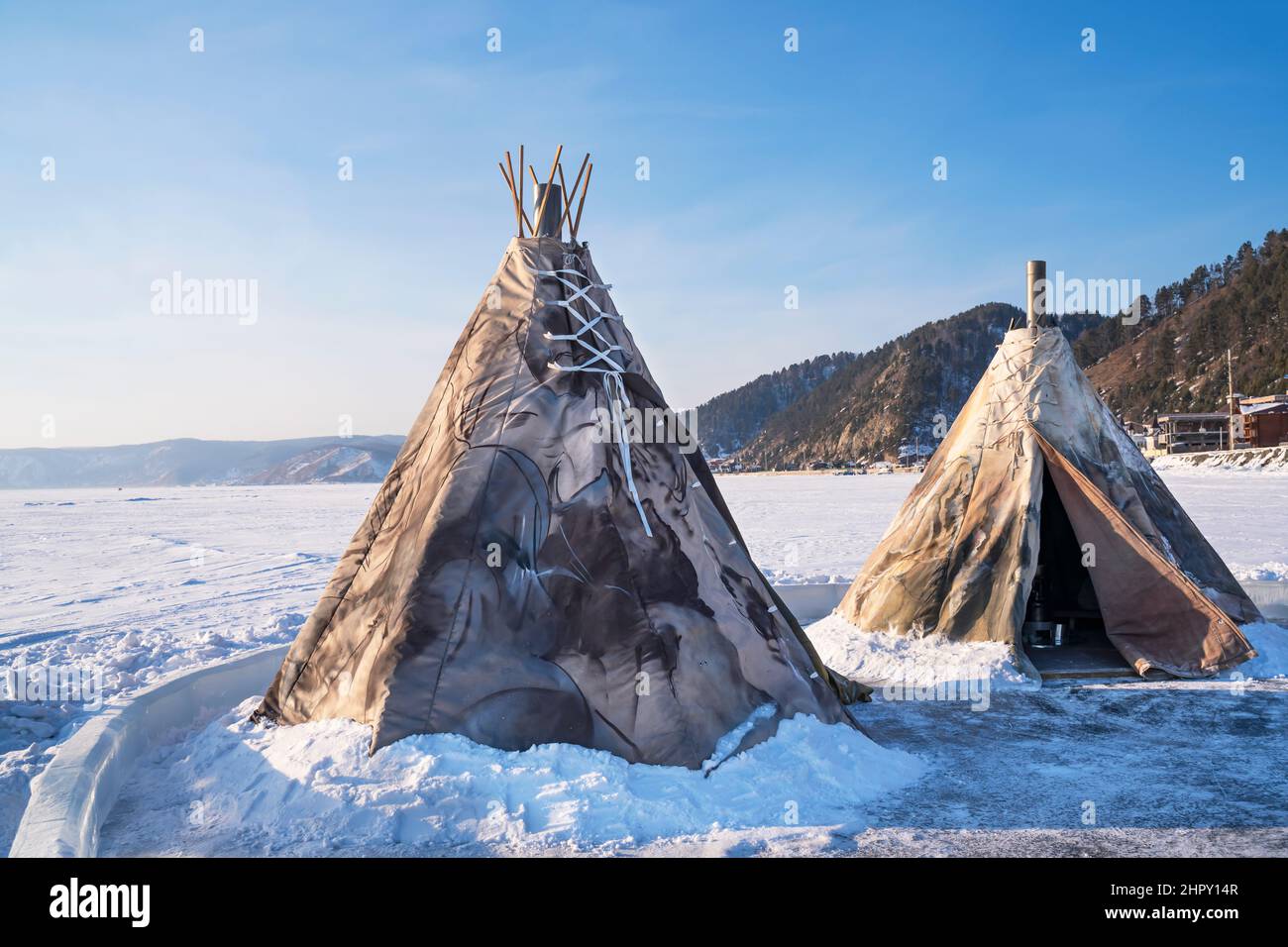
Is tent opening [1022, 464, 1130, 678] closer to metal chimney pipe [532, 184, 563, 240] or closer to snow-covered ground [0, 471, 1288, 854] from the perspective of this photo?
snow-covered ground [0, 471, 1288, 854]

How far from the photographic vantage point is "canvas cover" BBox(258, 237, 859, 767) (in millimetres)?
3896

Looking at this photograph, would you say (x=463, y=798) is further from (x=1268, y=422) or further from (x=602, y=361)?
(x=1268, y=422)

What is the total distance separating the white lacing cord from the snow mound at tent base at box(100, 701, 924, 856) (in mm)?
1185

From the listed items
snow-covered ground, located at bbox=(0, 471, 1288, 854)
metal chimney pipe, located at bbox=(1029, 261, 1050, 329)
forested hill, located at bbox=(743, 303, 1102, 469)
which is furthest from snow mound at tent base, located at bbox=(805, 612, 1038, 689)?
forested hill, located at bbox=(743, 303, 1102, 469)

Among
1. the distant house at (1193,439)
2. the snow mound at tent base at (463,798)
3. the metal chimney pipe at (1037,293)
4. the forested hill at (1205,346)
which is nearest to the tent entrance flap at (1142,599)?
the metal chimney pipe at (1037,293)

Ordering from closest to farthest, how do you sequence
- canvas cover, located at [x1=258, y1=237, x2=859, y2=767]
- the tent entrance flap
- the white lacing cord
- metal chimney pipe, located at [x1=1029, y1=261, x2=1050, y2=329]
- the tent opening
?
1. canvas cover, located at [x1=258, y1=237, x2=859, y2=767]
2. the white lacing cord
3. the tent entrance flap
4. the tent opening
5. metal chimney pipe, located at [x1=1029, y1=261, x2=1050, y2=329]

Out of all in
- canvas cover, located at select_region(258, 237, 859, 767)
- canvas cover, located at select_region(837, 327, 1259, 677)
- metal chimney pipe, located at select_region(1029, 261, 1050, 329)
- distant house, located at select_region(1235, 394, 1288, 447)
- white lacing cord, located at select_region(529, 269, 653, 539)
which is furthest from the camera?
distant house, located at select_region(1235, 394, 1288, 447)

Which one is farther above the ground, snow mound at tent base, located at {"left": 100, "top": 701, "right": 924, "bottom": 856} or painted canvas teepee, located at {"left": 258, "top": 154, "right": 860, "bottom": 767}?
painted canvas teepee, located at {"left": 258, "top": 154, "right": 860, "bottom": 767}

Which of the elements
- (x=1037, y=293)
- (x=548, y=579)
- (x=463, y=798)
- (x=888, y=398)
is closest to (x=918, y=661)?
(x=1037, y=293)

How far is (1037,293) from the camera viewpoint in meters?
7.86

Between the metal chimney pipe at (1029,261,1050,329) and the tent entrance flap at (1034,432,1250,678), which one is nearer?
the tent entrance flap at (1034,432,1250,678)
